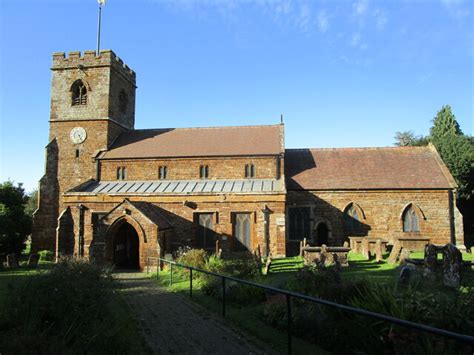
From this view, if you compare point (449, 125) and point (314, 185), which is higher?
point (449, 125)

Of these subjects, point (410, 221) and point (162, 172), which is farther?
point (162, 172)

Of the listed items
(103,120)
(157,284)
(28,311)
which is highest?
(103,120)

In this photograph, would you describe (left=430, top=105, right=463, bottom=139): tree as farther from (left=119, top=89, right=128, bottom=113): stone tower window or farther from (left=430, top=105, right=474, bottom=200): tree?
(left=119, top=89, right=128, bottom=113): stone tower window

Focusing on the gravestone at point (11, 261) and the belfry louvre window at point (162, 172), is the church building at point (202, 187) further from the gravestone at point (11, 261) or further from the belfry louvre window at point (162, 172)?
the gravestone at point (11, 261)

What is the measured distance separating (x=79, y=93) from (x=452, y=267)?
30.0 meters

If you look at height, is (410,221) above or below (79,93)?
below

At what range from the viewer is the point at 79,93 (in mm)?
30516

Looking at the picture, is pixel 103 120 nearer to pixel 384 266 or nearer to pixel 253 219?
pixel 253 219

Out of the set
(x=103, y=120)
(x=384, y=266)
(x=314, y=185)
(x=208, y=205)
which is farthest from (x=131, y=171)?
(x=384, y=266)

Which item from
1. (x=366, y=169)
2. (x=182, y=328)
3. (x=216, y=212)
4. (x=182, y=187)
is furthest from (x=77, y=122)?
(x=182, y=328)

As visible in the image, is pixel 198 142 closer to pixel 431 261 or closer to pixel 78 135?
pixel 78 135

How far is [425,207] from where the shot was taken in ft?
82.8

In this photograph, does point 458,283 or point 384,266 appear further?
point 384,266

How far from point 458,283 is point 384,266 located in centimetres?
565
